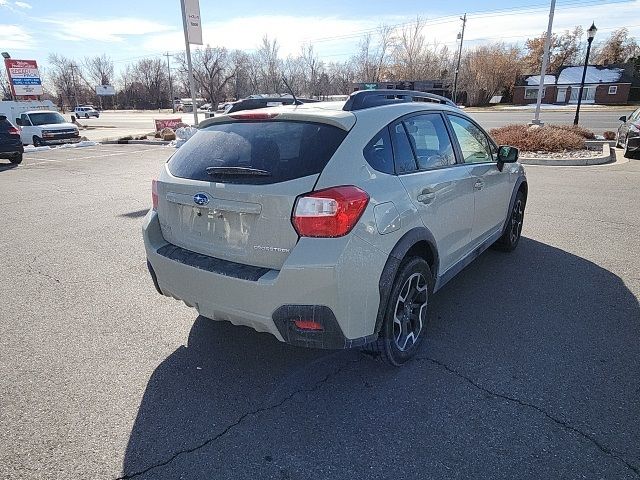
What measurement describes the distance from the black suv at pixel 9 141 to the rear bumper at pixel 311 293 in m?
15.1

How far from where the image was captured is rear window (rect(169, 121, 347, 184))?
8.09 ft

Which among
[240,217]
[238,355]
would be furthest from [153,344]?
[240,217]

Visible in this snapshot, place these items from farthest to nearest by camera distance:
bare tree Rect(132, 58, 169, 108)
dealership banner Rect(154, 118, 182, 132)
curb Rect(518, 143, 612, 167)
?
bare tree Rect(132, 58, 169, 108), dealership banner Rect(154, 118, 182, 132), curb Rect(518, 143, 612, 167)

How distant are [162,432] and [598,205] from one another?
750cm

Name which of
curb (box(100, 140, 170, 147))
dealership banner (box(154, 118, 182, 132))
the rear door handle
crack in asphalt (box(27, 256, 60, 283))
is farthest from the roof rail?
dealership banner (box(154, 118, 182, 132))

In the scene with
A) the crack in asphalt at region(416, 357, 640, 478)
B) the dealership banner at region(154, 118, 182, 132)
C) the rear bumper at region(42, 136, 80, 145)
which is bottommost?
the crack in asphalt at region(416, 357, 640, 478)

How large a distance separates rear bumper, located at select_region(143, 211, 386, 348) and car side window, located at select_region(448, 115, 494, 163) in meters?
1.81

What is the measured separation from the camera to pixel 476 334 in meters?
3.34

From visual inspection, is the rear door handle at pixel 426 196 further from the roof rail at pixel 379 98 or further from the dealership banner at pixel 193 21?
the dealership banner at pixel 193 21

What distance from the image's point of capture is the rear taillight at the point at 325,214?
231 cm

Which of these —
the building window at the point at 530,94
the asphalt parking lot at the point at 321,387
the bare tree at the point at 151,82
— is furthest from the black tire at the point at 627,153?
the bare tree at the point at 151,82

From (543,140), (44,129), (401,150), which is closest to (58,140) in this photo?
(44,129)

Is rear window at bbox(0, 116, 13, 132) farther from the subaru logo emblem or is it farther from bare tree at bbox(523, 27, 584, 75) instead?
bare tree at bbox(523, 27, 584, 75)

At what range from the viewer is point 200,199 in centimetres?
264
